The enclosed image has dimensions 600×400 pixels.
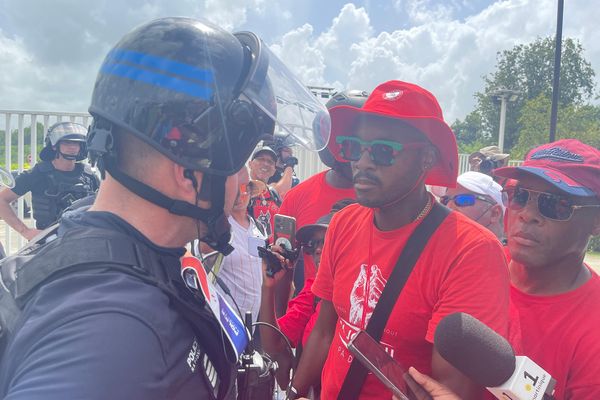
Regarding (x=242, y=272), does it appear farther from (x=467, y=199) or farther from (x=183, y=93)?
(x=183, y=93)

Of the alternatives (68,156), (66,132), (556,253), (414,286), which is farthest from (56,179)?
(556,253)

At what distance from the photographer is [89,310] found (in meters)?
0.96

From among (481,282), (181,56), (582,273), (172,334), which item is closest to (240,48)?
(181,56)

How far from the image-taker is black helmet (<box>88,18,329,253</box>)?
1391 millimetres

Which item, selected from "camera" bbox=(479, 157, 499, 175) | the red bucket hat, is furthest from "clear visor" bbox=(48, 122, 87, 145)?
"camera" bbox=(479, 157, 499, 175)

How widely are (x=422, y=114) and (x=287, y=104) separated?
871 millimetres

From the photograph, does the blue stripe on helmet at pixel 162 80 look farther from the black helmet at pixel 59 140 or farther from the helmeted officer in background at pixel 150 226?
the black helmet at pixel 59 140

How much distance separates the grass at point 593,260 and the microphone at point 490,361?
1260cm

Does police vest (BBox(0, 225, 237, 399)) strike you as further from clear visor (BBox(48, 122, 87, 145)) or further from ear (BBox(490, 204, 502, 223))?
clear visor (BBox(48, 122, 87, 145))

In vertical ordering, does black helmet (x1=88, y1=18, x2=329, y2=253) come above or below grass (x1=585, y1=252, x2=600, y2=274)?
above

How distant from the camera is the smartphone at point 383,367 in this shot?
4.68 feet

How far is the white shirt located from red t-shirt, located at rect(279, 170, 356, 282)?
1.40 feet

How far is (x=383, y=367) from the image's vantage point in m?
1.48

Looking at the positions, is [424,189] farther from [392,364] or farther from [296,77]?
[392,364]
